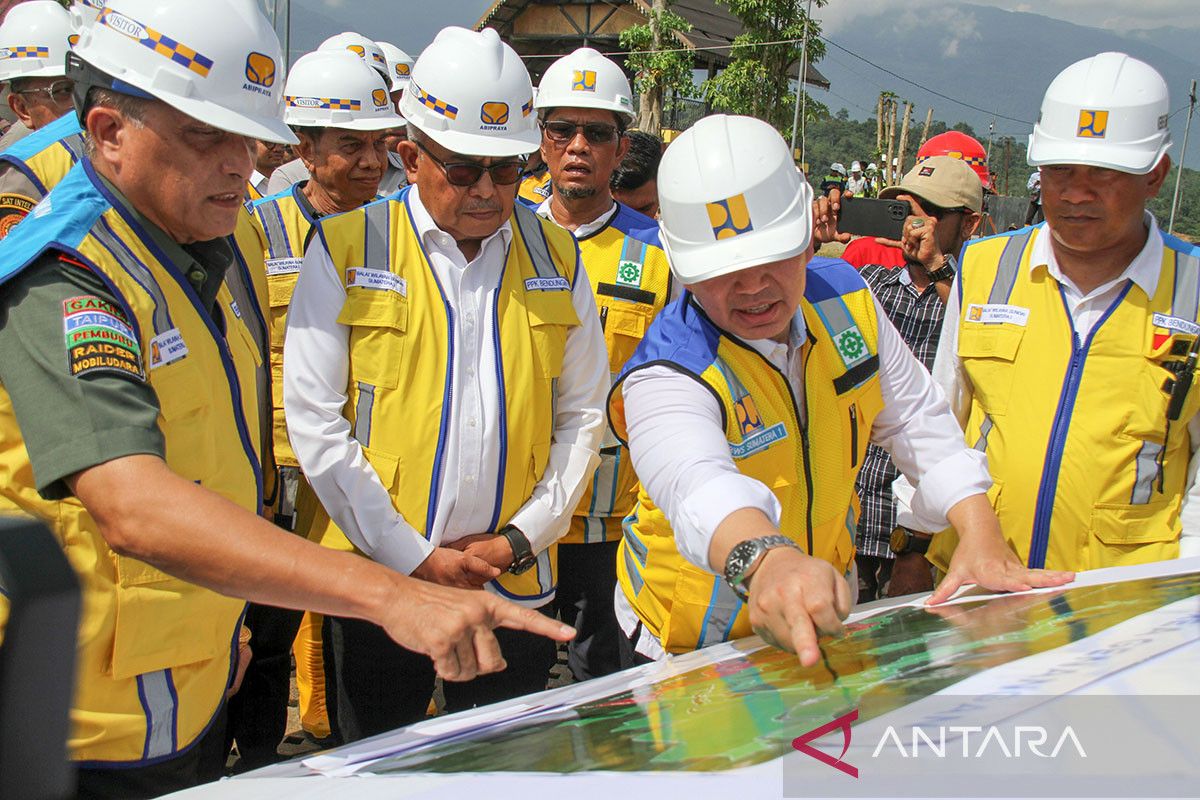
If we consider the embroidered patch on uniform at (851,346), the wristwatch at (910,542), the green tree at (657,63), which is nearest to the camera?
the embroidered patch on uniform at (851,346)

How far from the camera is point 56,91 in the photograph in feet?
13.9

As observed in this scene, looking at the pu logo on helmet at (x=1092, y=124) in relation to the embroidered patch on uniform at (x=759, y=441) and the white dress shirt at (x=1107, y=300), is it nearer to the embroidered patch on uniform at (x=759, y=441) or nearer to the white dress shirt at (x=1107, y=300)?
the white dress shirt at (x=1107, y=300)

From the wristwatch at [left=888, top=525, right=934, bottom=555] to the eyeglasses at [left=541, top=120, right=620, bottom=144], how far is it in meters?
1.88

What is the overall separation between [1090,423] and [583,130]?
2162 millimetres

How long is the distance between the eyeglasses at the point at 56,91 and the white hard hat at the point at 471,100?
6.56 feet

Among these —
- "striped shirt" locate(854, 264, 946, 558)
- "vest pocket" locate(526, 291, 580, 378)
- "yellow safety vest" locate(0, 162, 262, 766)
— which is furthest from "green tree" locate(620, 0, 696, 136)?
"yellow safety vest" locate(0, 162, 262, 766)

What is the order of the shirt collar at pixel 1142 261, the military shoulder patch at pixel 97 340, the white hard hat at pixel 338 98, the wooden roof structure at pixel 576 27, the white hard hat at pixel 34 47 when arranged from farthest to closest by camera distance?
the wooden roof structure at pixel 576 27 → the white hard hat at pixel 34 47 → the white hard hat at pixel 338 98 → the shirt collar at pixel 1142 261 → the military shoulder patch at pixel 97 340

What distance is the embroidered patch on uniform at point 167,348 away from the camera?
6.16ft

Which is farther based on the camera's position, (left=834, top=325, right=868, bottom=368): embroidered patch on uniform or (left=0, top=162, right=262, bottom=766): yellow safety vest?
(left=834, top=325, right=868, bottom=368): embroidered patch on uniform

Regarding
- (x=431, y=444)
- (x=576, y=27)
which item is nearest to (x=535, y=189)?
(x=431, y=444)

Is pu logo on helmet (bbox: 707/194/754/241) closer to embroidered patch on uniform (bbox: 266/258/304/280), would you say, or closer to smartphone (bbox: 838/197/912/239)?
embroidered patch on uniform (bbox: 266/258/304/280)

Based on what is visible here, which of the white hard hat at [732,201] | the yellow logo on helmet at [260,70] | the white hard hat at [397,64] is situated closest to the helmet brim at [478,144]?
the yellow logo on helmet at [260,70]

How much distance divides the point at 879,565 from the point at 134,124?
323 centimetres

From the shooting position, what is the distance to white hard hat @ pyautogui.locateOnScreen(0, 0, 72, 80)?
4.30 m
